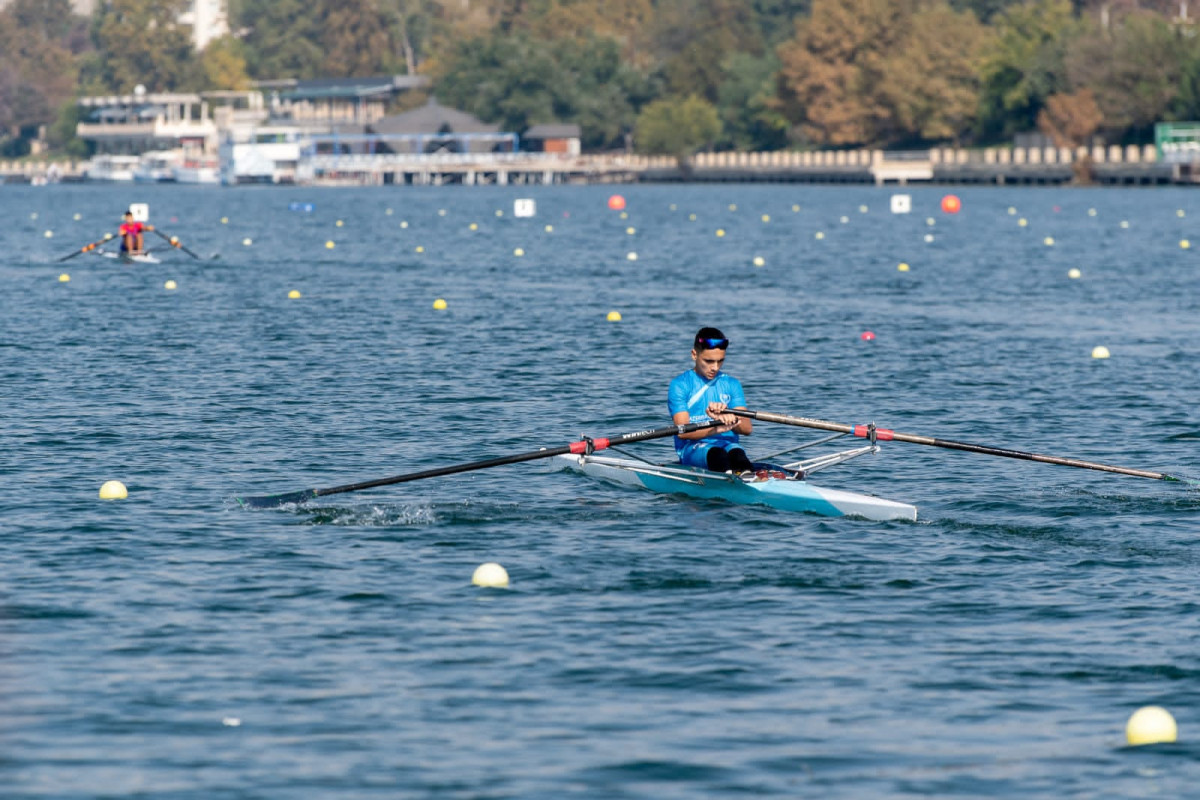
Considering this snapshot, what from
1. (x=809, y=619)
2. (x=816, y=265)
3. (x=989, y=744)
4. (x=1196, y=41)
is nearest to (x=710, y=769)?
(x=989, y=744)

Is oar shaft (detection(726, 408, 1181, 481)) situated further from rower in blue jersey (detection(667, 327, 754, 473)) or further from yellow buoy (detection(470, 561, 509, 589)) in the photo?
yellow buoy (detection(470, 561, 509, 589))

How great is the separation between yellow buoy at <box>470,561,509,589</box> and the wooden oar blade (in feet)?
12.8

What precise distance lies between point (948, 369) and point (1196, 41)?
383ft

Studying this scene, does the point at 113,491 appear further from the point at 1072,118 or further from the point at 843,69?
the point at 843,69

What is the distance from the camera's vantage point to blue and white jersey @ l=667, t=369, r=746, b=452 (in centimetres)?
2153

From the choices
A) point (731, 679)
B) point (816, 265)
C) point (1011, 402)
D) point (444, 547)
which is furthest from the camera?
point (816, 265)

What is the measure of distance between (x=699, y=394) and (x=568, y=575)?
4.17 m

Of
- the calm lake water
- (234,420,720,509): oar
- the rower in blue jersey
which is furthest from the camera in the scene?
the rower in blue jersey

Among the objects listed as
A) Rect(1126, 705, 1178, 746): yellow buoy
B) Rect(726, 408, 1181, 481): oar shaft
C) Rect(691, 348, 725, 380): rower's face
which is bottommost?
Rect(1126, 705, 1178, 746): yellow buoy

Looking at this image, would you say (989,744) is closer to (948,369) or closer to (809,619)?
(809,619)

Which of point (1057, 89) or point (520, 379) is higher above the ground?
point (1057, 89)

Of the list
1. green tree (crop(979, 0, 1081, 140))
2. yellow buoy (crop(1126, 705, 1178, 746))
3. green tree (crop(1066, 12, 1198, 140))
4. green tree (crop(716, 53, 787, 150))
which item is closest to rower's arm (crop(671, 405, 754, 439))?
yellow buoy (crop(1126, 705, 1178, 746))

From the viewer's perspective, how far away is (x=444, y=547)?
63.5 ft

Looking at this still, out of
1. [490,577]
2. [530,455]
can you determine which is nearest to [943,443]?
[530,455]
